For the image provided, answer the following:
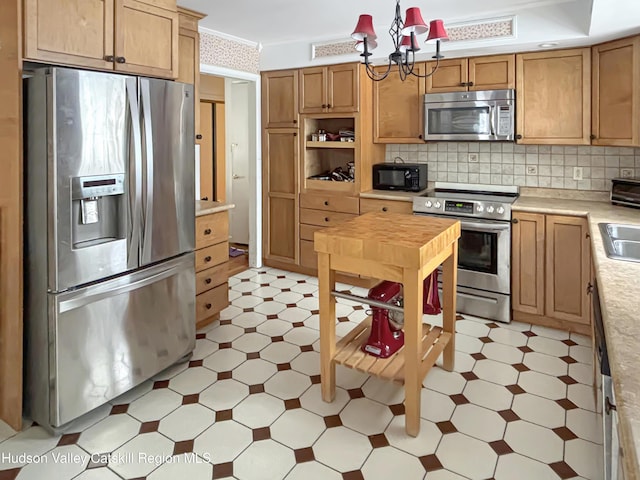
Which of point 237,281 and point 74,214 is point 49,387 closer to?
point 74,214

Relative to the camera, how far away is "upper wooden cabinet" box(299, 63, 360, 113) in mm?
4262

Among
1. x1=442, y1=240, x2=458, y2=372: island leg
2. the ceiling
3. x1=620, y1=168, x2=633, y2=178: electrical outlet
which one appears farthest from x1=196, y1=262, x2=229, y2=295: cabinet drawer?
x1=620, y1=168, x2=633, y2=178: electrical outlet

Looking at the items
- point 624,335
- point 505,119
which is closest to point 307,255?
point 505,119

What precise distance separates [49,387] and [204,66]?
3.03m

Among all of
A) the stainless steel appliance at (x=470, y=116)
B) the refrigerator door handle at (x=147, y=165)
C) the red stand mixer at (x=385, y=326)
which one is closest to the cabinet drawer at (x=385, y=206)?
the stainless steel appliance at (x=470, y=116)

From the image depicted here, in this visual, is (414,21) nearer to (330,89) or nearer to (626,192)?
(626,192)

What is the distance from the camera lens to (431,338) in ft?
8.89

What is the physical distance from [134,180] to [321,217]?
2463mm

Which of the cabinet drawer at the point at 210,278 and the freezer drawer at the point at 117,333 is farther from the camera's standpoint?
the cabinet drawer at the point at 210,278

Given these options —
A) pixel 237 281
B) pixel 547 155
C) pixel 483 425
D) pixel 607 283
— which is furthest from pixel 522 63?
pixel 237 281

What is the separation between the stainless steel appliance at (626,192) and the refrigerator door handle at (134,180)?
3.23 meters

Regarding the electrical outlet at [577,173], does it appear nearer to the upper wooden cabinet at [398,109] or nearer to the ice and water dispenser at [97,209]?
the upper wooden cabinet at [398,109]

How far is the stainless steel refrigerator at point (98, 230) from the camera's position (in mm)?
2045

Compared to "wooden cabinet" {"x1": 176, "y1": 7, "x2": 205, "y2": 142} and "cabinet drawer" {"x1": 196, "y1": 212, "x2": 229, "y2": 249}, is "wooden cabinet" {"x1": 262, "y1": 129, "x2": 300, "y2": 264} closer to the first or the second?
Result: "cabinet drawer" {"x1": 196, "y1": 212, "x2": 229, "y2": 249}
